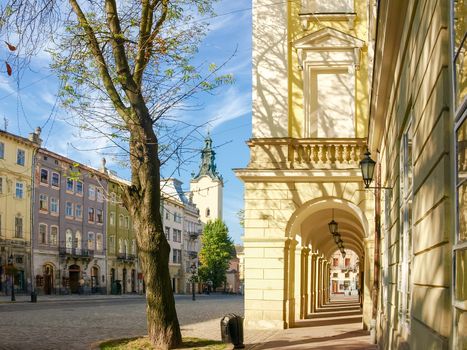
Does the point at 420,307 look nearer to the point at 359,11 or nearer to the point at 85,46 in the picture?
the point at 85,46

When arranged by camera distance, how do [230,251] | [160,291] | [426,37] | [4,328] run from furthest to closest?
[230,251], [4,328], [160,291], [426,37]

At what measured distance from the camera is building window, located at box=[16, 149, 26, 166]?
2100 inches

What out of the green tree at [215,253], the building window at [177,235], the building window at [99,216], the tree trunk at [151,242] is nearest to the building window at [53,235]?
the building window at [99,216]

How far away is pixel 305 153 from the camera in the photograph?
18.8m

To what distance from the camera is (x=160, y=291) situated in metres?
11.4

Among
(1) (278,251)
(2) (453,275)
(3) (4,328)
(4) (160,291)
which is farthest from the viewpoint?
(3) (4,328)

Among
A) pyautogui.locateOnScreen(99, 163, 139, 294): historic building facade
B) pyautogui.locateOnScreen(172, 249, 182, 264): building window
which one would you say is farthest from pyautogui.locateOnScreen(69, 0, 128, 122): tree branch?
pyautogui.locateOnScreen(172, 249, 182, 264): building window

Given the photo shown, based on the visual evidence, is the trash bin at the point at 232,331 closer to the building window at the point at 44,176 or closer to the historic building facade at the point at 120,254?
the building window at the point at 44,176

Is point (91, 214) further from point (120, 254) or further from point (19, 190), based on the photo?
point (19, 190)

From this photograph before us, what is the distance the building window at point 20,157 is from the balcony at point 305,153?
38712 mm

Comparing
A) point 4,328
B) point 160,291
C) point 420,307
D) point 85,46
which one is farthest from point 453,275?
point 4,328

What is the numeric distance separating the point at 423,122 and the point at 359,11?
51.8 feet

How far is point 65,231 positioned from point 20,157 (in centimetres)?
1025

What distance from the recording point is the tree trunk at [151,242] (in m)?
11.3
